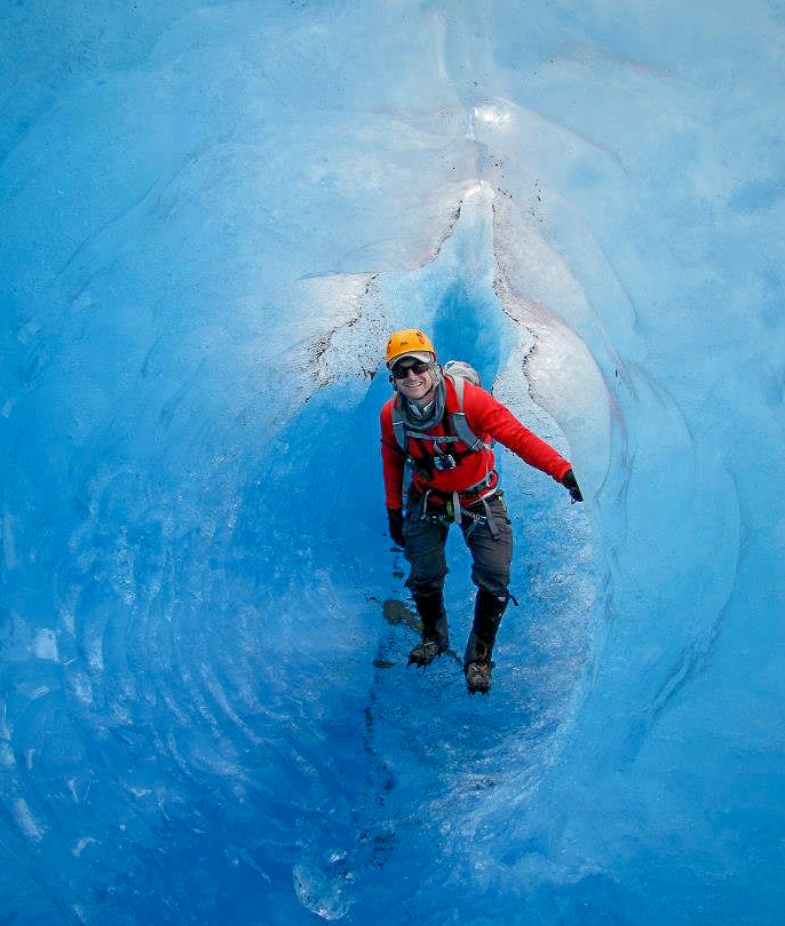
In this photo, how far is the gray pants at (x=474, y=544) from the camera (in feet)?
13.2

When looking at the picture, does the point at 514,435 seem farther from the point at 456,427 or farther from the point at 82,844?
the point at 82,844

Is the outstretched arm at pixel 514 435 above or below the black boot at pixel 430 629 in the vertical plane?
above

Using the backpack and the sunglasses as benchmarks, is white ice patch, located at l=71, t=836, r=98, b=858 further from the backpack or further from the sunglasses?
the sunglasses

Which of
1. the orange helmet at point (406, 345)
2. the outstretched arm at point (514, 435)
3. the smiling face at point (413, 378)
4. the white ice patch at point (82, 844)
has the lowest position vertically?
the white ice patch at point (82, 844)

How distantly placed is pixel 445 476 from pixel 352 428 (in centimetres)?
114

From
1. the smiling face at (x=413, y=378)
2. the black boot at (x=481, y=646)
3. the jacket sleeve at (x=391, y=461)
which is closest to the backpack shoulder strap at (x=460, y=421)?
the smiling face at (x=413, y=378)

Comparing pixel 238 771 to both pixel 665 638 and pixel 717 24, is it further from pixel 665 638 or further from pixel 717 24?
pixel 717 24

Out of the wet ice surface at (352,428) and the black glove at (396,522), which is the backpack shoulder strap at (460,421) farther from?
the wet ice surface at (352,428)

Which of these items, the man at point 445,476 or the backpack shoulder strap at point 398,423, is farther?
the backpack shoulder strap at point 398,423

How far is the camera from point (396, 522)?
13.8ft

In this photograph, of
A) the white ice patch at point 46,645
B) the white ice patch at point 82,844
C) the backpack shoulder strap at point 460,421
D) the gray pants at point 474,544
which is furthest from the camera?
the white ice patch at point 46,645

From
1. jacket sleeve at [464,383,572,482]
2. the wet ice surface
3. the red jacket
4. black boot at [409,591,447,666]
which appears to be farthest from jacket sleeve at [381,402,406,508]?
the wet ice surface

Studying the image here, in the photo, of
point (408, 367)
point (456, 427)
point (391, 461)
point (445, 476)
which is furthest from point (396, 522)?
point (408, 367)

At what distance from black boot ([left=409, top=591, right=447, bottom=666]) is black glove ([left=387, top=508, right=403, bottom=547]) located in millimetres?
324
